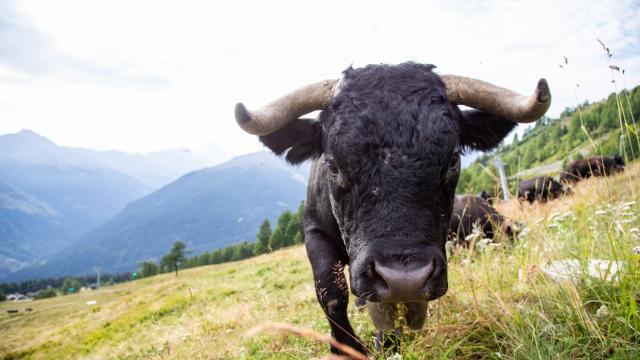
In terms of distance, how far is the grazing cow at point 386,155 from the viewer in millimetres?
2439

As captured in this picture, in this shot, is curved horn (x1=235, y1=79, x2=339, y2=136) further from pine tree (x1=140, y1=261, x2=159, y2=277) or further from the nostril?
pine tree (x1=140, y1=261, x2=159, y2=277)

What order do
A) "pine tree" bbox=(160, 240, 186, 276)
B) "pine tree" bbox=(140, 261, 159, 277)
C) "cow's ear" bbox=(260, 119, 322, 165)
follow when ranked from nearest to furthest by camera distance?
1. "cow's ear" bbox=(260, 119, 322, 165)
2. "pine tree" bbox=(160, 240, 186, 276)
3. "pine tree" bbox=(140, 261, 159, 277)

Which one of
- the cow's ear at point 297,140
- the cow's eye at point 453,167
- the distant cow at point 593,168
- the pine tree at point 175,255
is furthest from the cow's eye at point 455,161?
the pine tree at point 175,255

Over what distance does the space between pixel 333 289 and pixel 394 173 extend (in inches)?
55.8

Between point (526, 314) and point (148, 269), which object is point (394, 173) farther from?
point (148, 269)

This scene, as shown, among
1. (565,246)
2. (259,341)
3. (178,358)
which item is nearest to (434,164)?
(565,246)

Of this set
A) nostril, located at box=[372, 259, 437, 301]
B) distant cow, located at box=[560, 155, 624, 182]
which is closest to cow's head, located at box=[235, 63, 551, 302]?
nostril, located at box=[372, 259, 437, 301]

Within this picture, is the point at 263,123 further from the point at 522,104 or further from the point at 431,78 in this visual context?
the point at 522,104

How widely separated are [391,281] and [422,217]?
554 millimetres

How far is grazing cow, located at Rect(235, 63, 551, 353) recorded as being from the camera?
244cm

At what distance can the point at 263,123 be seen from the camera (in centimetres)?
340

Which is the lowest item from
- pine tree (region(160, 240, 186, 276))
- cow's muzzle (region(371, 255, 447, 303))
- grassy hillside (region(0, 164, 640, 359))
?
pine tree (region(160, 240, 186, 276))

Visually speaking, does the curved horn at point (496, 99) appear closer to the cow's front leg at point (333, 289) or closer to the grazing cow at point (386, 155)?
the grazing cow at point (386, 155)

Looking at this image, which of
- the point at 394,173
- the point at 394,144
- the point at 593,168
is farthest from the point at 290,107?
the point at 593,168
